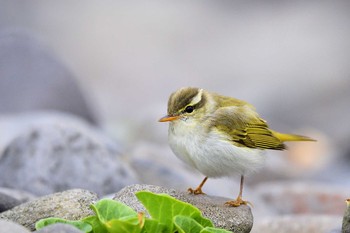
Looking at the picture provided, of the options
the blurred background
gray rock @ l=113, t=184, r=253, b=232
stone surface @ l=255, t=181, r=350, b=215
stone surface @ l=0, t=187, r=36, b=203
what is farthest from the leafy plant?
stone surface @ l=255, t=181, r=350, b=215

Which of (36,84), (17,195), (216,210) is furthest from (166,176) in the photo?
(36,84)

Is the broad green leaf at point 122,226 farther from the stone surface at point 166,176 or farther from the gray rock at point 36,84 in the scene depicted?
the gray rock at point 36,84

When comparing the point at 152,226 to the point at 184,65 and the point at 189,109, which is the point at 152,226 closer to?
the point at 189,109

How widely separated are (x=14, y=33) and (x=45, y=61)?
4.08ft

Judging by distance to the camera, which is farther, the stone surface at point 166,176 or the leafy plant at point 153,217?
the stone surface at point 166,176

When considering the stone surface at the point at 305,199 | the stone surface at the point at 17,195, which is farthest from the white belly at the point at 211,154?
the stone surface at the point at 305,199

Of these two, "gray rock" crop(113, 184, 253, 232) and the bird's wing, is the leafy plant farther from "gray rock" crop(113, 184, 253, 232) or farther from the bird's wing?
the bird's wing

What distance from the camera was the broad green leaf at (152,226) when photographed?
5.62 meters

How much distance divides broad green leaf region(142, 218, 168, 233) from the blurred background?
14.6ft

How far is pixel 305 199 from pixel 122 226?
554cm

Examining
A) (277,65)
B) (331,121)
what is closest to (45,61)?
(331,121)

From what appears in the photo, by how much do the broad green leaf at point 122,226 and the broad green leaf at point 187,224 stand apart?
1.08ft

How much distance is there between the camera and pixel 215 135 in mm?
7547

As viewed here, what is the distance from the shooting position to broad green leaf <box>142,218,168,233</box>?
562 centimetres
